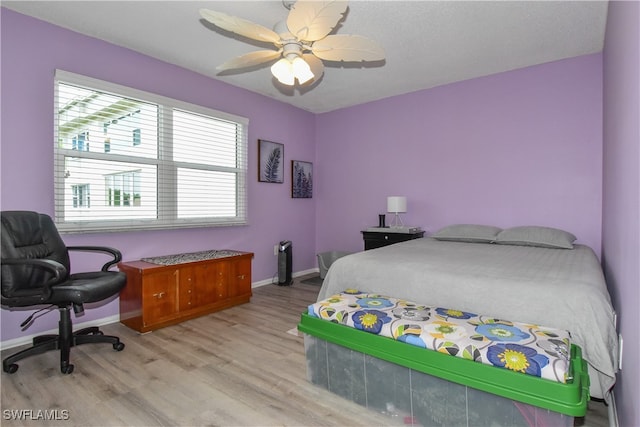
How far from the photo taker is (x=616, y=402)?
1.69 m

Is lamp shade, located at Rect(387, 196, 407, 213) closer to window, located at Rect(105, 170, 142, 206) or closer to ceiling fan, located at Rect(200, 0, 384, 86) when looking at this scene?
ceiling fan, located at Rect(200, 0, 384, 86)

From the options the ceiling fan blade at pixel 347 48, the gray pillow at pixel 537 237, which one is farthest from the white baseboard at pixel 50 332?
the gray pillow at pixel 537 237

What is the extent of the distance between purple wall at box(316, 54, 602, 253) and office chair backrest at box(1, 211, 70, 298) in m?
3.58

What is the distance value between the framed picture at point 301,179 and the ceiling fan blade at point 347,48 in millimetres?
2815

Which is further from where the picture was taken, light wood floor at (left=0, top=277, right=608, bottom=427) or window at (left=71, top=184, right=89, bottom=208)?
window at (left=71, top=184, right=89, bottom=208)

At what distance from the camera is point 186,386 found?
2025 mm

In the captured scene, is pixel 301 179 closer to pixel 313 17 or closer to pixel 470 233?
pixel 470 233

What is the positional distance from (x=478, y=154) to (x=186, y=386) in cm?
375

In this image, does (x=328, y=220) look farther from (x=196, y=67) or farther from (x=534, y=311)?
(x=534, y=311)

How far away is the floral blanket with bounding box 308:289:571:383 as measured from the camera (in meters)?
1.36

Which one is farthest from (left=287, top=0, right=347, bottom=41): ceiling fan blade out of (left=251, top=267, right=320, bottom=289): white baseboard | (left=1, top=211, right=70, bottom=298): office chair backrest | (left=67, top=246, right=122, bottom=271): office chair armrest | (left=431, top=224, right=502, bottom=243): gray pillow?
(left=251, top=267, right=320, bottom=289): white baseboard

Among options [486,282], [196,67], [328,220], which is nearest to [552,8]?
[486,282]

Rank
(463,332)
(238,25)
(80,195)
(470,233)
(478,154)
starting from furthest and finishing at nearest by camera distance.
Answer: (478,154), (470,233), (80,195), (238,25), (463,332)

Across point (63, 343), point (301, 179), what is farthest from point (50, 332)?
point (301, 179)
